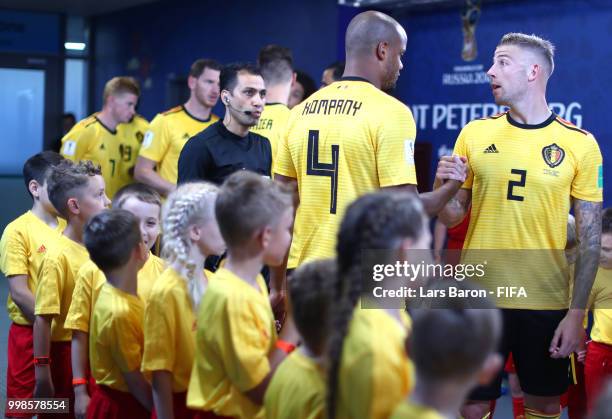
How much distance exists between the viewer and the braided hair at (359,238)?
81.6 inches

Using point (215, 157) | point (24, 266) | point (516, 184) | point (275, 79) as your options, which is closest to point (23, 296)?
point (24, 266)

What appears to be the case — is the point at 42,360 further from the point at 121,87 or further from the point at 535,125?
the point at 121,87

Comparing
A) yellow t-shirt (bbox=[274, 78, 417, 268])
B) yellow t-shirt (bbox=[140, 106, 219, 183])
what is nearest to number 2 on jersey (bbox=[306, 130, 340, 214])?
yellow t-shirt (bbox=[274, 78, 417, 268])

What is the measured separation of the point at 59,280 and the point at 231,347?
5.10 feet

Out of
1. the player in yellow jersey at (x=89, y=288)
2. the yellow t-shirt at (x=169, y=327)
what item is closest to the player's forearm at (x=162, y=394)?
the yellow t-shirt at (x=169, y=327)

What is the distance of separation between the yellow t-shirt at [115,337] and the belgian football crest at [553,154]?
171 cm

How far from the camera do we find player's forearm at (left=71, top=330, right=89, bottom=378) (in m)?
3.41

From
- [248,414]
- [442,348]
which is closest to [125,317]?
[248,414]

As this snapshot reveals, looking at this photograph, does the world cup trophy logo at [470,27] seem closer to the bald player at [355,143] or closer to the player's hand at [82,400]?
the bald player at [355,143]

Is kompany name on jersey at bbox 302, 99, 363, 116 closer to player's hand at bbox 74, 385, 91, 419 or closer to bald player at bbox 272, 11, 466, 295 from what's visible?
bald player at bbox 272, 11, 466, 295

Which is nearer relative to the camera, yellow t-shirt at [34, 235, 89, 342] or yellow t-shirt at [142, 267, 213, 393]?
yellow t-shirt at [142, 267, 213, 393]

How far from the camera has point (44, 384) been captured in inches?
148

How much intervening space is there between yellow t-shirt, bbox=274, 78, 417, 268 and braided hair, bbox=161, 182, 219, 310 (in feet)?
1.91

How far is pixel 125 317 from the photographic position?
317cm
